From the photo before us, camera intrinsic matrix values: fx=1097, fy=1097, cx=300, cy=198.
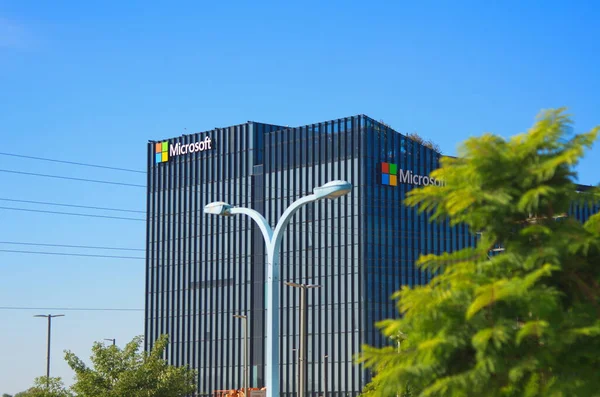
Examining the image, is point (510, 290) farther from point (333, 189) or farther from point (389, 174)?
point (389, 174)

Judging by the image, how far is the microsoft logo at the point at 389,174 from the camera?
99500mm

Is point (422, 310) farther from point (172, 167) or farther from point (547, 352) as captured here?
point (172, 167)

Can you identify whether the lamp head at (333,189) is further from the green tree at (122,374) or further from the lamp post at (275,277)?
the green tree at (122,374)

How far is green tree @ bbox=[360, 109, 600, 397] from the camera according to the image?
42.5ft

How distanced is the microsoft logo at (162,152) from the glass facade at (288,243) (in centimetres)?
12

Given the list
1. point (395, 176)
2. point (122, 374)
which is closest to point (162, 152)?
point (395, 176)

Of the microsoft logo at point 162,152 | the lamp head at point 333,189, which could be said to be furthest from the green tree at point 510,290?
the microsoft logo at point 162,152

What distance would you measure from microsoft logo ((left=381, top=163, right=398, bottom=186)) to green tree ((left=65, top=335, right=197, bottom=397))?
171 feet

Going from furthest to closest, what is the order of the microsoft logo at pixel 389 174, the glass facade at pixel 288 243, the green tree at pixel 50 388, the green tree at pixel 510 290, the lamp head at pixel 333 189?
the microsoft logo at pixel 389 174 → the glass facade at pixel 288 243 → the green tree at pixel 50 388 → the lamp head at pixel 333 189 → the green tree at pixel 510 290

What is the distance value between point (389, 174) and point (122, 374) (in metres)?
55.8

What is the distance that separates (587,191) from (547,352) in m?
2.60

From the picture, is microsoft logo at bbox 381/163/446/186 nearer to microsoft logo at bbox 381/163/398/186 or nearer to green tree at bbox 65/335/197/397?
microsoft logo at bbox 381/163/398/186

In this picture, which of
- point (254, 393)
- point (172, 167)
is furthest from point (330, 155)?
point (254, 393)

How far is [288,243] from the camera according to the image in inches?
4122
